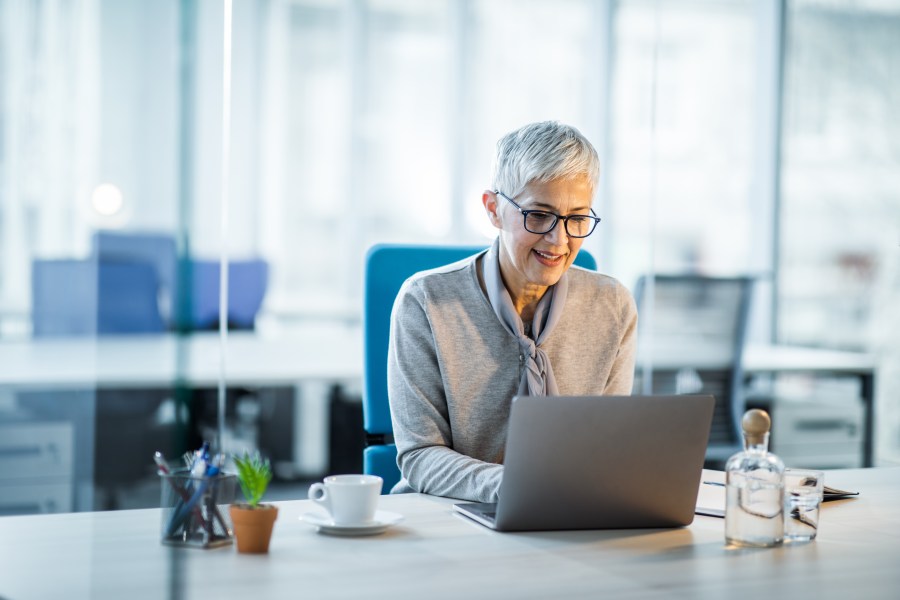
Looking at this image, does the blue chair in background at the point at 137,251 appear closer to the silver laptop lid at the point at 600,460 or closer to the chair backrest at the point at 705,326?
the chair backrest at the point at 705,326

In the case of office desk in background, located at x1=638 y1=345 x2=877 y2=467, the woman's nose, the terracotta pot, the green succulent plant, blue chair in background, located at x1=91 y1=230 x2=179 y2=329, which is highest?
the woman's nose

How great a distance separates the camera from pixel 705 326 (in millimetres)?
3691

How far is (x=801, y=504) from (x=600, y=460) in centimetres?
27

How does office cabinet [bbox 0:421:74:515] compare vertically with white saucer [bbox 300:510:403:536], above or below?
below

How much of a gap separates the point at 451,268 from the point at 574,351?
260 mm

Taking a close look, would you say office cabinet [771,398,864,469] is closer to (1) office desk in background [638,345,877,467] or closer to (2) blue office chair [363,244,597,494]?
(1) office desk in background [638,345,877,467]

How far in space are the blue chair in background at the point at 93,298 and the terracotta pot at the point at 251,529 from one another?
217cm

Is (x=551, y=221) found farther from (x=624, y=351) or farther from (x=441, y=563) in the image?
(x=441, y=563)

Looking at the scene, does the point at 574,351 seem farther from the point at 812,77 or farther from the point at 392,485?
the point at 812,77

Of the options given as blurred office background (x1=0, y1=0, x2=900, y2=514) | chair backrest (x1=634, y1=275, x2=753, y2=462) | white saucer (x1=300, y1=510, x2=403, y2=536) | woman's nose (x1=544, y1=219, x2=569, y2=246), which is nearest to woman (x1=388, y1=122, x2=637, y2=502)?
woman's nose (x1=544, y1=219, x2=569, y2=246)

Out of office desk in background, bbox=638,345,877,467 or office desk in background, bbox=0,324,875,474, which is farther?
office desk in background, bbox=638,345,877,467

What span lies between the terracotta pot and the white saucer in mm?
112

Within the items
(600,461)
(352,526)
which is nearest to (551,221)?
(600,461)

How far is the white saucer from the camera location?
1.20m
